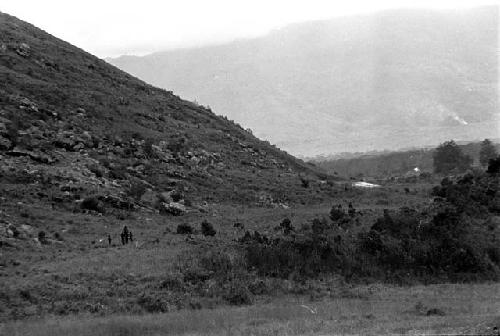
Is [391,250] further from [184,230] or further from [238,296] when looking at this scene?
[184,230]

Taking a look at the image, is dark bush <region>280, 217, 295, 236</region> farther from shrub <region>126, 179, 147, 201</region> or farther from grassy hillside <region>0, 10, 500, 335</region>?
shrub <region>126, 179, 147, 201</region>

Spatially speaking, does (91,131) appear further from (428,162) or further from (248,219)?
(428,162)

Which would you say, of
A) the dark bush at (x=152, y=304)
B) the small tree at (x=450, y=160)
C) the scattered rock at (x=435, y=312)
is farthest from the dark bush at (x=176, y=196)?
the small tree at (x=450, y=160)

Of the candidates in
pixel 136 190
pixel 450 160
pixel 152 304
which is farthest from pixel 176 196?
pixel 450 160

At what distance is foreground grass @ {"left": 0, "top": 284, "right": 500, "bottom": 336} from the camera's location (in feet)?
51.3

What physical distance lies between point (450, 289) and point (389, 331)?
990cm

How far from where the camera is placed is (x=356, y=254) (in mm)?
27328

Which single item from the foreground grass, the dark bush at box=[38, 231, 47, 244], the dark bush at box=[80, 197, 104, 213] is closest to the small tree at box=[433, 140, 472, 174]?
the dark bush at box=[80, 197, 104, 213]

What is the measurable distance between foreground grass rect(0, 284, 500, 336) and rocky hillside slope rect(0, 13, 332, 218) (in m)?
16.9

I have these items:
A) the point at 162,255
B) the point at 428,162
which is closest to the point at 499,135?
the point at 428,162

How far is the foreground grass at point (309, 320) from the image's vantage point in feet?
51.3

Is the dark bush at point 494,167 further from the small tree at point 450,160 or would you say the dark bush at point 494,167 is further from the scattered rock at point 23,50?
the small tree at point 450,160

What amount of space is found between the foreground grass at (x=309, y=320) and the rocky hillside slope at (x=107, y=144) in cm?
1692

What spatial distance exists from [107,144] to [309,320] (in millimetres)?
35007
